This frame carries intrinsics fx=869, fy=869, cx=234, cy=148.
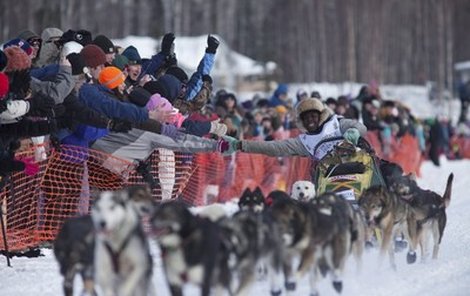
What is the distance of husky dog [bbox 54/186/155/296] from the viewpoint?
4273 mm

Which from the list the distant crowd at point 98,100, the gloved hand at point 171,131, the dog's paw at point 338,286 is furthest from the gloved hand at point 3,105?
the dog's paw at point 338,286

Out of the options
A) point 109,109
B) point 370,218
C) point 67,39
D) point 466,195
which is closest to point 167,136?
point 109,109

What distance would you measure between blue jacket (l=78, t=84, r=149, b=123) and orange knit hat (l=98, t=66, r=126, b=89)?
0.18 metres

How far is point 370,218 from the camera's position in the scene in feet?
19.0

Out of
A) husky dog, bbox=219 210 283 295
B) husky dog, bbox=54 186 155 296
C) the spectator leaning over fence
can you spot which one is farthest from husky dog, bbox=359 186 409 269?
husky dog, bbox=54 186 155 296

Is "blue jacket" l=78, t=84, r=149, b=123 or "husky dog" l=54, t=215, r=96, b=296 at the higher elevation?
"blue jacket" l=78, t=84, r=149, b=123

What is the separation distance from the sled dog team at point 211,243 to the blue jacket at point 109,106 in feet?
4.45

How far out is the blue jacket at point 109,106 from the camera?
6.64 meters

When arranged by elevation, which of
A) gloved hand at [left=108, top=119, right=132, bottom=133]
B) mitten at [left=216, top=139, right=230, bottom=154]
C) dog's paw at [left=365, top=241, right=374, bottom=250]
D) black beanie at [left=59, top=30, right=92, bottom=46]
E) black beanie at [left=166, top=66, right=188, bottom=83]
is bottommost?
dog's paw at [left=365, top=241, right=374, bottom=250]

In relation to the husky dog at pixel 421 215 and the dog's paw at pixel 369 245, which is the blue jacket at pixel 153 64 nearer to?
the husky dog at pixel 421 215

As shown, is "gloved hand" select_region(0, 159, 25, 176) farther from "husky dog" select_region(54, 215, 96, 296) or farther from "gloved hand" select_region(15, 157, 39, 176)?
"husky dog" select_region(54, 215, 96, 296)

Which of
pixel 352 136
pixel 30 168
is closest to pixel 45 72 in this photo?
pixel 30 168

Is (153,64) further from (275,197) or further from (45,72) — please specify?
(275,197)

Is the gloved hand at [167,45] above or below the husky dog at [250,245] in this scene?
above
